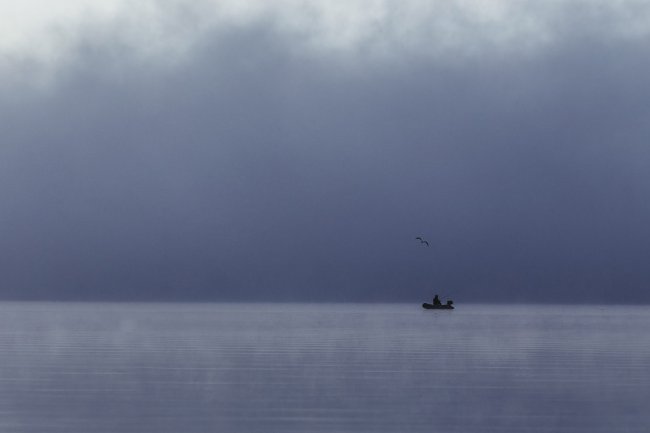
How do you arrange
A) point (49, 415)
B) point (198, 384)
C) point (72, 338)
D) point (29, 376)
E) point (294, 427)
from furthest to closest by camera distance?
point (72, 338)
point (29, 376)
point (198, 384)
point (49, 415)
point (294, 427)

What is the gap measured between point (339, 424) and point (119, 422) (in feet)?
16.6

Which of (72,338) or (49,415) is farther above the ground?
(72,338)

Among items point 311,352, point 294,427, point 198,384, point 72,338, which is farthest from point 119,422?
point 72,338

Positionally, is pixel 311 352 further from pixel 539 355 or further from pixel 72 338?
pixel 72 338

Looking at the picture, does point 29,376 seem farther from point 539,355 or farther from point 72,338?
point 72,338

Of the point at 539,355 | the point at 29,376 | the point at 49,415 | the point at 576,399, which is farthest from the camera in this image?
→ the point at 539,355

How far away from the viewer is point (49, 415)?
29547 mm

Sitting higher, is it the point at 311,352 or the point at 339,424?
the point at 311,352

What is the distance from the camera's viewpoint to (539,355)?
56.0 m

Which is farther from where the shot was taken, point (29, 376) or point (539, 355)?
point (539, 355)

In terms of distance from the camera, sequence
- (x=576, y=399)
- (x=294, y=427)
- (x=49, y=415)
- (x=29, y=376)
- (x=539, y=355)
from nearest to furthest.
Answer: (x=294, y=427) → (x=49, y=415) → (x=576, y=399) → (x=29, y=376) → (x=539, y=355)

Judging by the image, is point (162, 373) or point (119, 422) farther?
point (162, 373)

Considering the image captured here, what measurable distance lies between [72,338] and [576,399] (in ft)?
155

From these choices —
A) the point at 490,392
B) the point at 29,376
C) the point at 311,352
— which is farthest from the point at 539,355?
the point at 29,376
